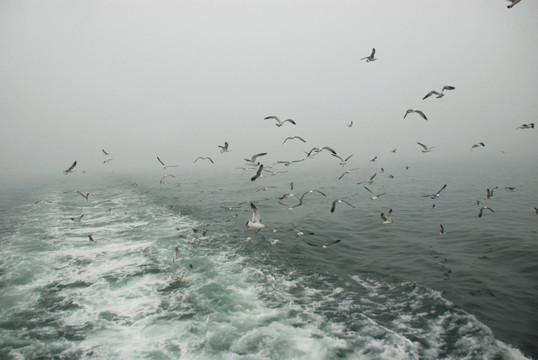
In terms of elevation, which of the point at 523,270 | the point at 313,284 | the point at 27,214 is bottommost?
the point at 27,214

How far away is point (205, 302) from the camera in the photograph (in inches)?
403

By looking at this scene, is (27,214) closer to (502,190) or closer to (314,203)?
(314,203)

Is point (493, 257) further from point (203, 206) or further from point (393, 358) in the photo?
point (203, 206)

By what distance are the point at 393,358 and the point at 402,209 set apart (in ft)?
69.5

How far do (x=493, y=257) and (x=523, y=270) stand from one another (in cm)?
169

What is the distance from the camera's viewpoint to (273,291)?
1086cm

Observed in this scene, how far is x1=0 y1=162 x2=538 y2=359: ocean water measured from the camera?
791 centimetres

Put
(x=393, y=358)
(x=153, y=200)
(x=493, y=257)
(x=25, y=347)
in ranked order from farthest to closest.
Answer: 1. (x=153, y=200)
2. (x=493, y=257)
3. (x=25, y=347)
4. (x=393, y=358)

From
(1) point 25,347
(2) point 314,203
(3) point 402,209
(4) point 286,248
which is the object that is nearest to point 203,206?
(2) point 314,203

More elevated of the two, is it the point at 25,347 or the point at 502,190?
Answer: the point at 502,190

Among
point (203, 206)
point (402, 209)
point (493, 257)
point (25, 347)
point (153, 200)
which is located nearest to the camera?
point (25, 347)

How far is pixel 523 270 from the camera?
1203 cm

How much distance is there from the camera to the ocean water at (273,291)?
25.9ft

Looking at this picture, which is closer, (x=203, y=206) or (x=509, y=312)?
(x=509, y=312)
